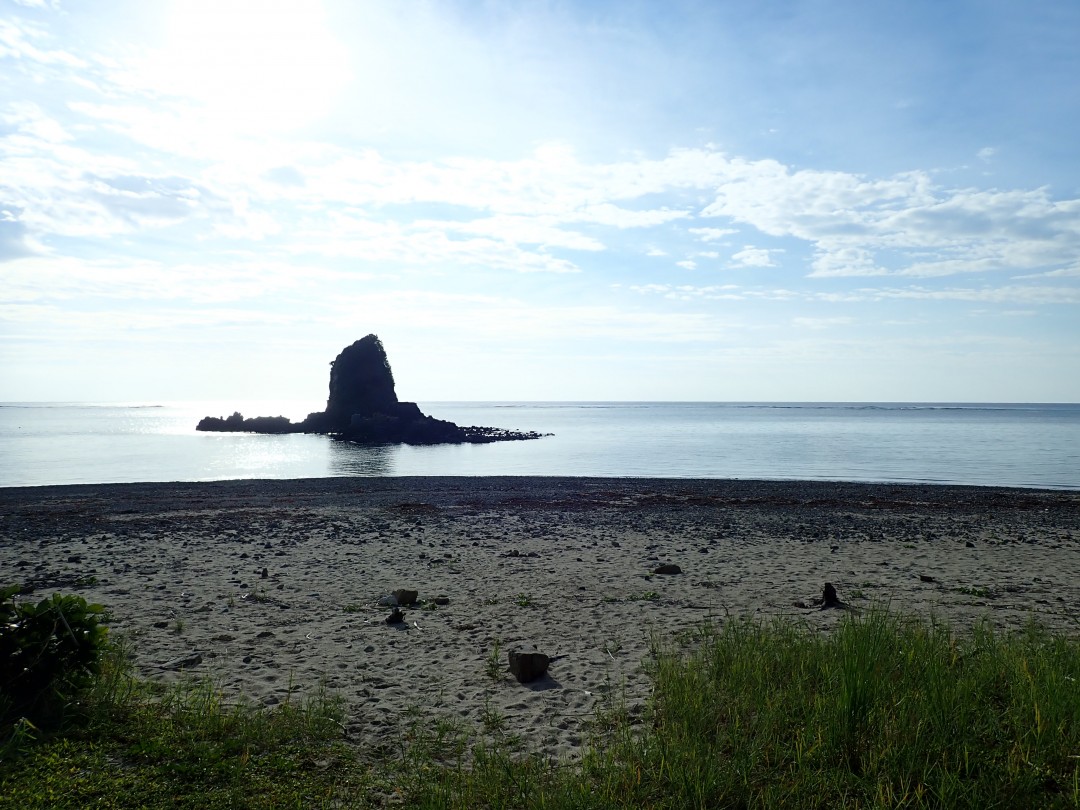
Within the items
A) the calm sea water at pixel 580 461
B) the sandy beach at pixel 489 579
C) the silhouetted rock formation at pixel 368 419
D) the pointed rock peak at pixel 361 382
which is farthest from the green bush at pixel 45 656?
the pointed rock peak at pixel 361 382

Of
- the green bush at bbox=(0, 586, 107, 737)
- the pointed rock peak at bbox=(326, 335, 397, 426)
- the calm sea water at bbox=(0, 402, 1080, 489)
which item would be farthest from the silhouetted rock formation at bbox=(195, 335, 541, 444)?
the green bush at bbox=(0, 586, 107, 737)

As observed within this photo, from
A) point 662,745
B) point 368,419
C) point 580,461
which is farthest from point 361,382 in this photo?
point 662,745

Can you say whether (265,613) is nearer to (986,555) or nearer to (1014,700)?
(1014,700)

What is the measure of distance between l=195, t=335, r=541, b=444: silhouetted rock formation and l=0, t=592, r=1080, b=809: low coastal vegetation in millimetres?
77400

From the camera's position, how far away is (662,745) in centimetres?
531

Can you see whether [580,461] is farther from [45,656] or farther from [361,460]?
[45,656]

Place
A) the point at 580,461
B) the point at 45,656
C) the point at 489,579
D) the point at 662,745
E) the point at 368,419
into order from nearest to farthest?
the point at 662,745 < the point at 45,656 < the point at 489,579 < the point at 580,461 < the point at 368,419

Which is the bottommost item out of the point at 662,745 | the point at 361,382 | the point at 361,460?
the point at 662,745

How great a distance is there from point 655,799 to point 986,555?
1452cm

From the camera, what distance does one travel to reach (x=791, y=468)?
1812 inches

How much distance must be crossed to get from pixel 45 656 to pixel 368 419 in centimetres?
8588

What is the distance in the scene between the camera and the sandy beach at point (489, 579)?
25.4ft

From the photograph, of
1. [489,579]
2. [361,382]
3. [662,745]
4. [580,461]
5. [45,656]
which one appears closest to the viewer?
[662,745]

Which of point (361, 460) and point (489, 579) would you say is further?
point (361, 460)
